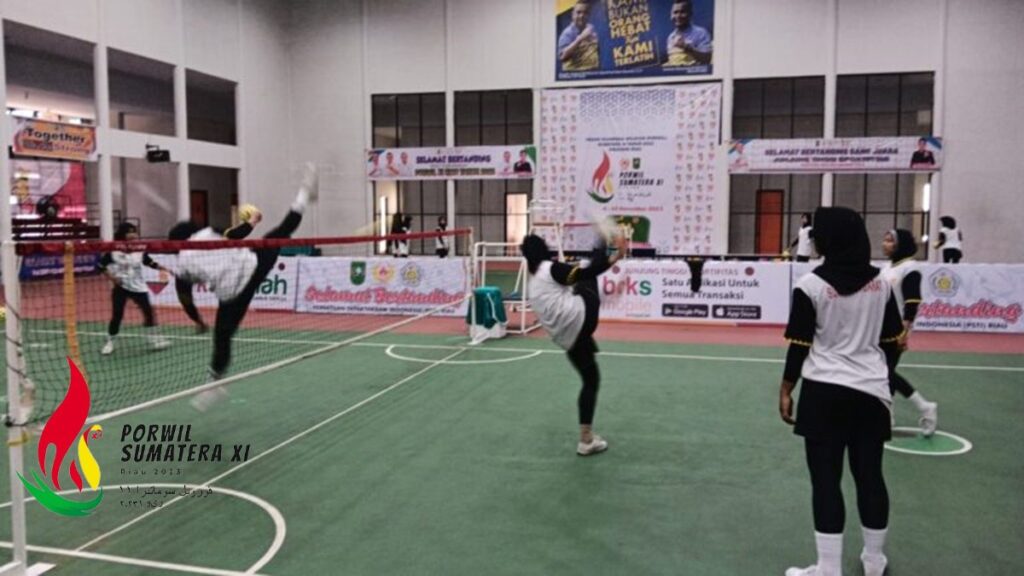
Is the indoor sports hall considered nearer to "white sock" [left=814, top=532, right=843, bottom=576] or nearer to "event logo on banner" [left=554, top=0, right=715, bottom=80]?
"white sock" [left=814, top=532, right=843, bottom=576]

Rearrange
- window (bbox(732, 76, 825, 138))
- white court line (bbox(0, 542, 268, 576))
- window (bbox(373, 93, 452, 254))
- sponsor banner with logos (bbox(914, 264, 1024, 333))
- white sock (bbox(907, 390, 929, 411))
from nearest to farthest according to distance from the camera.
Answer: white court line (bbox(0, 542, 268, 576)) < white sock (bbox(907, 390, 929, 411)) < sponsor banner with logos (bbox(914, 264, 1024, 333)) < window (bbox(732, 76, 825, 138)) < window (bbox(373, 93, 452, 254))

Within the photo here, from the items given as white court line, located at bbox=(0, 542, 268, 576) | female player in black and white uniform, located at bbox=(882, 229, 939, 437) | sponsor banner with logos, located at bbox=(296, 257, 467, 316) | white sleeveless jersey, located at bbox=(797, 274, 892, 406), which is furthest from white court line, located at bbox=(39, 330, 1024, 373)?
white sleeveless jersey, located at bbox=(797, 274, 892, 406)

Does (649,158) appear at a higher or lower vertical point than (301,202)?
higher

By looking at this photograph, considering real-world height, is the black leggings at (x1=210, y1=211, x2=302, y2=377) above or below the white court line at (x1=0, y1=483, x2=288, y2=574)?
above

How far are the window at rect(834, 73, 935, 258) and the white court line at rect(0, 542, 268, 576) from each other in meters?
32.8

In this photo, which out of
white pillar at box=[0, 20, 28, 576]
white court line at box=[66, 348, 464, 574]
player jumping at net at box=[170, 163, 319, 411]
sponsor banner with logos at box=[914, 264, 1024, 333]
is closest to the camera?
white pillar at box=[0, 20, 28, 576]

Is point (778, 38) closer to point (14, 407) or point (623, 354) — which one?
point (623, 354)

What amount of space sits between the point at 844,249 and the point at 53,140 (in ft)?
75.7

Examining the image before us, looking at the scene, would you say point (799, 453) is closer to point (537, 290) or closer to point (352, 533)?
point (537, 290)

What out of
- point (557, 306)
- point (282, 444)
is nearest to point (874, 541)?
point (557, 306)

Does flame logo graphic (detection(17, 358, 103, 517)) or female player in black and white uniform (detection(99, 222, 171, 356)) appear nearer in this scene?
flame logo graphic (detection(17, 358, 103, 517))

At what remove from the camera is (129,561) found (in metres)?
4.75

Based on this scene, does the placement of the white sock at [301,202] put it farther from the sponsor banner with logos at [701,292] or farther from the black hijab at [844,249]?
the sponsor banner with logos at [701,292]

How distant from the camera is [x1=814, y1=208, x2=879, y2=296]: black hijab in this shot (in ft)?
13.1
